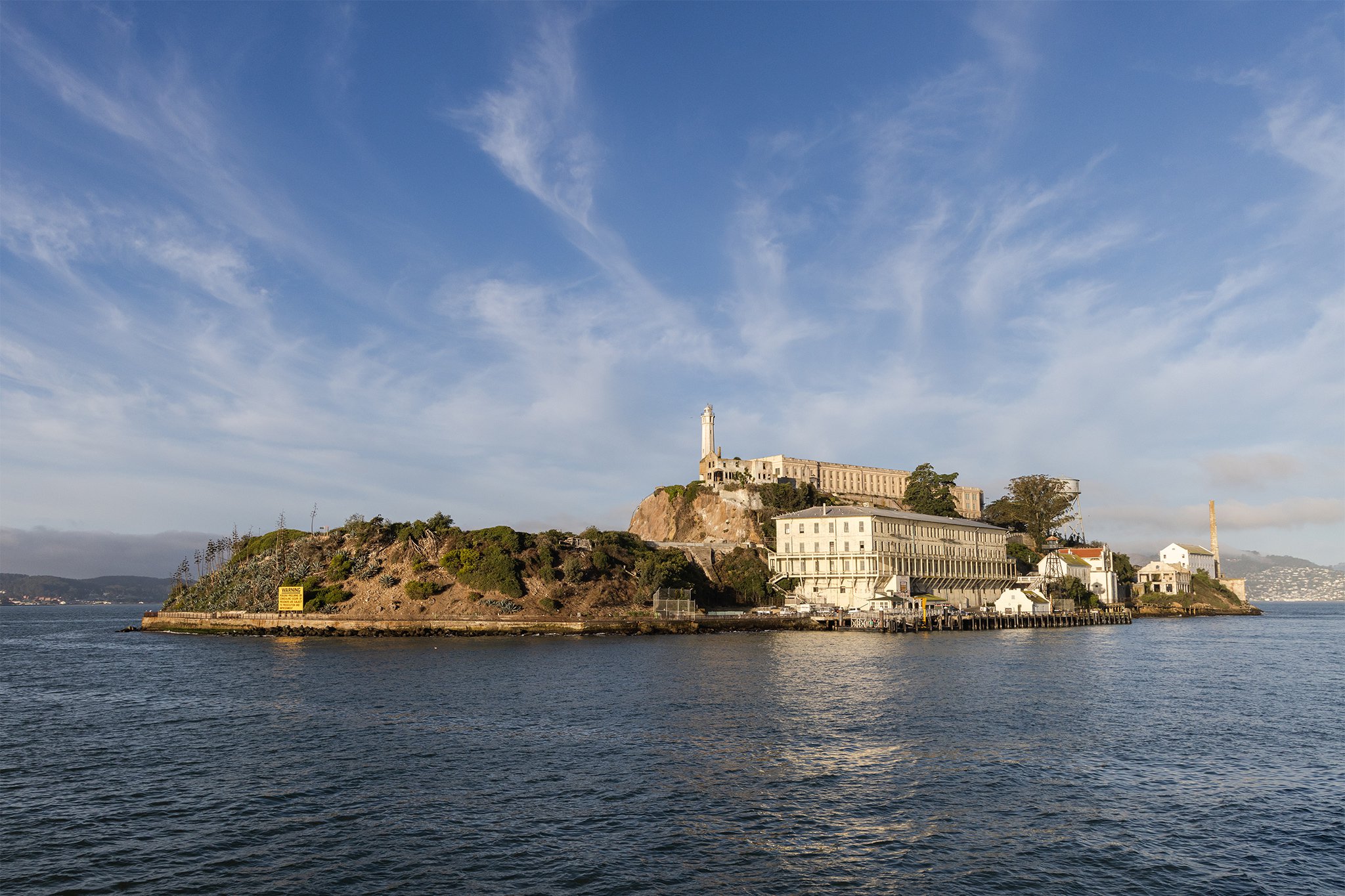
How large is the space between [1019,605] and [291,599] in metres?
97.2

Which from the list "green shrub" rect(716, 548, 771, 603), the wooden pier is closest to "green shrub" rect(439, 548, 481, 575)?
"green shrub" rect(716, 548, 771, 603)

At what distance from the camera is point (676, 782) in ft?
99.9

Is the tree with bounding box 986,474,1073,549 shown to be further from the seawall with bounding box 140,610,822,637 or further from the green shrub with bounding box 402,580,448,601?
the green shrub with bounding box 402,580,448,601

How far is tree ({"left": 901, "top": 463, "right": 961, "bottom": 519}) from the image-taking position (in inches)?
6511

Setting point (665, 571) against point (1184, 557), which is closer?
point (665, 571)

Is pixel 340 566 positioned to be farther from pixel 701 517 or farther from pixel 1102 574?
pixel 1102 574

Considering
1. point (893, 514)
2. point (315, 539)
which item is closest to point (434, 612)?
point (315, 539)

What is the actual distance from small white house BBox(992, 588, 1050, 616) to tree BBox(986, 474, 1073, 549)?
49.7 m

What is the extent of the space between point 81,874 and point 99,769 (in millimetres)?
13082

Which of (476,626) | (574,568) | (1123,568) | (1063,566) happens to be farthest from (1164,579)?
(476,626)

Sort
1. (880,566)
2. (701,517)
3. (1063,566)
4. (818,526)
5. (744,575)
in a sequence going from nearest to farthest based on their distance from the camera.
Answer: (880,566), (818,526), (744,575), (1063,566), (701,517)

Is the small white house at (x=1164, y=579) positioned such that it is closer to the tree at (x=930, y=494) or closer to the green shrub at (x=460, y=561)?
the tree at (x=930, y=494)

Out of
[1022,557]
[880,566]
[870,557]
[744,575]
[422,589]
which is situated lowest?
[422,589]

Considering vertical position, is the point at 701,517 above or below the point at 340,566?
above
